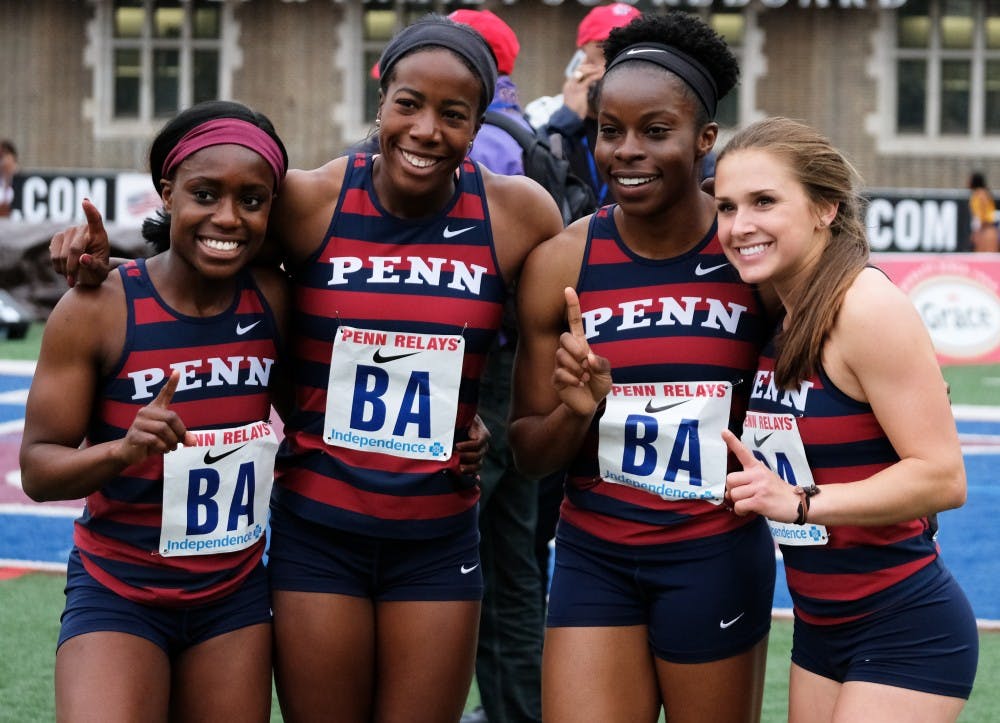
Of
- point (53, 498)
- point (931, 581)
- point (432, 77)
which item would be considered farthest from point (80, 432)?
point (931, 581)

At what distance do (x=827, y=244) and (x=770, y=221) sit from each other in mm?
151

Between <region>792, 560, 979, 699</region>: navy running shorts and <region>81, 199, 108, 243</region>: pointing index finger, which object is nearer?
<region>792, 560, 979, 699</region>: navy running shorts

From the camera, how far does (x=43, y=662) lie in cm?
570

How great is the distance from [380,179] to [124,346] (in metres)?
0.73

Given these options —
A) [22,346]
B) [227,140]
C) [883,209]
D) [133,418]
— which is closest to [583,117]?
[227,140]

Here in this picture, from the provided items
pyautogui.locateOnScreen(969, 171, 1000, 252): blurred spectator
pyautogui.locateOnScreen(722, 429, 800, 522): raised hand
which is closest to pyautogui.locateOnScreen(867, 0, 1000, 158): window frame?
pyautogui.locateOnScreen(969, 171, 1000, 252): blurred spectator

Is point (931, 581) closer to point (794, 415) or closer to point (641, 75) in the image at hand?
point (794, 415)

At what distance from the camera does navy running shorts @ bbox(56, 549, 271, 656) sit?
11.1 feet

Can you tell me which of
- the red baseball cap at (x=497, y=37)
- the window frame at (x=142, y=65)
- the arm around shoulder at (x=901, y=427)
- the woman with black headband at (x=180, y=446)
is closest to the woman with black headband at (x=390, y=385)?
the woman with black headband at (x=180, y=446)

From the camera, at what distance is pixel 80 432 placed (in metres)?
3.42

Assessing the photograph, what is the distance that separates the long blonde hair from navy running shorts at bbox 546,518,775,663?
0.48 metres

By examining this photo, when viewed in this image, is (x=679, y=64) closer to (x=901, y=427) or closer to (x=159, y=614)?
(x=901, y=427)

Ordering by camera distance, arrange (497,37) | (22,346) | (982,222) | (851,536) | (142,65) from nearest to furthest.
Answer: (851,536)
(497,37)
(22,346)
(982,222)
(142,65)

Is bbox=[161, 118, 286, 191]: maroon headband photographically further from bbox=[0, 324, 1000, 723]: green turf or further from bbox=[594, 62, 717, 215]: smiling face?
bbox=[0, 324, 1000, 723]: green turf
